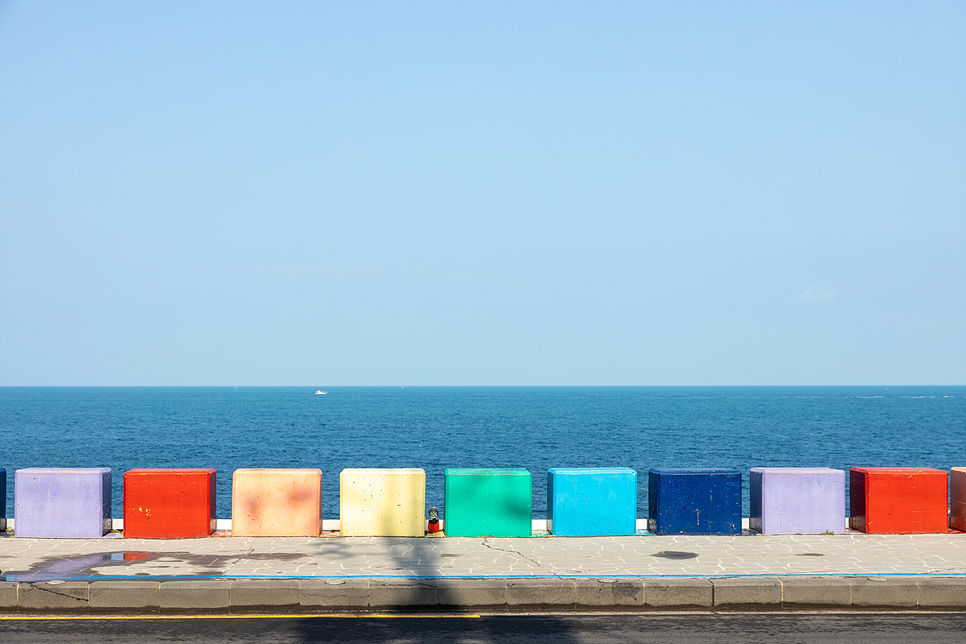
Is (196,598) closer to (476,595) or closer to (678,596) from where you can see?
(476,595)

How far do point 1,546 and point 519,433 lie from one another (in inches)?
2888

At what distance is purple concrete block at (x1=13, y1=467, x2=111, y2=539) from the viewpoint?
1233cm

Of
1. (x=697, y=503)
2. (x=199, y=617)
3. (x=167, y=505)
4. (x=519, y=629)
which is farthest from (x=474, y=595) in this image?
(x=167, y=505)

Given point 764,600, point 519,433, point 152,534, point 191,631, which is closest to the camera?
point 191,631

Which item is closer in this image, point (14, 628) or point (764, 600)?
point (14, 628)

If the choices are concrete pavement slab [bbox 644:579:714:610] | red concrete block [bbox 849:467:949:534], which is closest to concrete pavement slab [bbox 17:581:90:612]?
concrete pavement slab [bbox 644:579:714:610]

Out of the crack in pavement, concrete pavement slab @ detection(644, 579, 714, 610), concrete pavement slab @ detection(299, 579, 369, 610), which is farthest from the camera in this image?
the crack in pavement

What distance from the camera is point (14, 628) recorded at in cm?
834

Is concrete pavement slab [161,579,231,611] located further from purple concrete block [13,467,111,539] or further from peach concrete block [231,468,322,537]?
purple concrete block [13,467,111,539]

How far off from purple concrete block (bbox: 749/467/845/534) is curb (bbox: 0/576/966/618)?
10.7 feet

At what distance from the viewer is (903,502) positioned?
12.8 metres

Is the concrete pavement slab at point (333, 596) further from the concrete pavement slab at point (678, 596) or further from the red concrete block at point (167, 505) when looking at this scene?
the red concrete block at point (167, 505)

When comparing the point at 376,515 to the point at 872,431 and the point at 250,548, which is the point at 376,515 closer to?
the point at 250,548

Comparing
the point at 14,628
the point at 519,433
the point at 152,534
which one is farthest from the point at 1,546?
the point at 519,433
